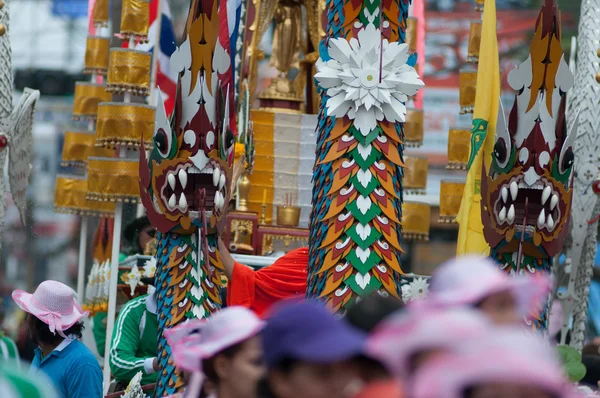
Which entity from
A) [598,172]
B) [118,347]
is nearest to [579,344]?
[598,172]

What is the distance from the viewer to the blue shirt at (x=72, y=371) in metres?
7.88

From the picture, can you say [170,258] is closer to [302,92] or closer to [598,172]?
[598,172]

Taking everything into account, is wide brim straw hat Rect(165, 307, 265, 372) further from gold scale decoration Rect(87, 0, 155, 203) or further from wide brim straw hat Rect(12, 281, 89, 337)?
gold scale decoration Rect(87, 0, 155, 203)

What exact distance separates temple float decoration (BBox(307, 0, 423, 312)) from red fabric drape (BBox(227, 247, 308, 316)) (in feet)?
1.96

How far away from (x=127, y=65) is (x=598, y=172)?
437 cm

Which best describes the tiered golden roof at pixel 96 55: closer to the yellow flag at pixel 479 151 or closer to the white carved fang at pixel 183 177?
the yellow flag at pixel 479 151

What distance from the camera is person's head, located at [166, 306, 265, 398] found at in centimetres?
492

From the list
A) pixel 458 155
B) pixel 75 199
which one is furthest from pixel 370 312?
pixel 75 199

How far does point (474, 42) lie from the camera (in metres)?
13.1

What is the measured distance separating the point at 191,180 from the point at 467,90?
457 cm

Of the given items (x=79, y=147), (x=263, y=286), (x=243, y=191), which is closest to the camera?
(x=263, y=286)

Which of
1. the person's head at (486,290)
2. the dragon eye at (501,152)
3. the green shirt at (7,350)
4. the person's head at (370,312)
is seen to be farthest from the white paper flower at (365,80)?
the green shirt at (7,350)

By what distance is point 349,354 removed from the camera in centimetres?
410

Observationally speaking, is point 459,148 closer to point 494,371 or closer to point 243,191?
point 243,191
